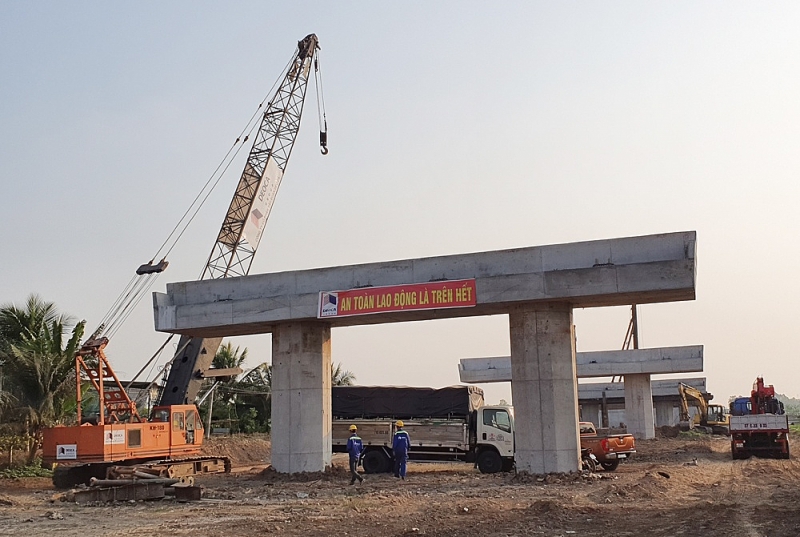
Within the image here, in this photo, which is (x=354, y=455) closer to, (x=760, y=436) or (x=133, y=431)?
(x=133, y=431)

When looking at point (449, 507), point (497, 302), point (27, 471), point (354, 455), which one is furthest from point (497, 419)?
point (27, 471)

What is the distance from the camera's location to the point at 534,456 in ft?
74.1

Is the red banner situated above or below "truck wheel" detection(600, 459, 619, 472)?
above

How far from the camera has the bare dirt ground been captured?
14.2 meters

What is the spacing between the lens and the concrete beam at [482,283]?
71.5 ft

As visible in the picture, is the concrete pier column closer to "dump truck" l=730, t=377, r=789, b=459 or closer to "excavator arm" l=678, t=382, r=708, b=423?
"excavator arm" l=678, t=382, r=708, b=423

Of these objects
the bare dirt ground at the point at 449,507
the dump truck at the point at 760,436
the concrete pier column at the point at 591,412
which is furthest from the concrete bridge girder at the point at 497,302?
the concrete pier column at the point at 591,412

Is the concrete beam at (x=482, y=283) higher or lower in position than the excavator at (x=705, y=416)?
higher

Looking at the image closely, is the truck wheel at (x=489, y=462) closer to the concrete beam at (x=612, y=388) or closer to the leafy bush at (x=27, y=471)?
the leafy bush at (x=27, y=471)

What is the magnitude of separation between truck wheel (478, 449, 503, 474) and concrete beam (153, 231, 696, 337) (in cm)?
462

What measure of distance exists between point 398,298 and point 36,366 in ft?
43.0

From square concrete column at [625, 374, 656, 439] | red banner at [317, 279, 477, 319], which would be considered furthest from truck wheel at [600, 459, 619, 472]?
square concrete column at [625, 374, 656, 439]

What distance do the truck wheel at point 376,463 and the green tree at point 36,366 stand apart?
10.8 metres

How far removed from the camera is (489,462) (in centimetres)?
2606
